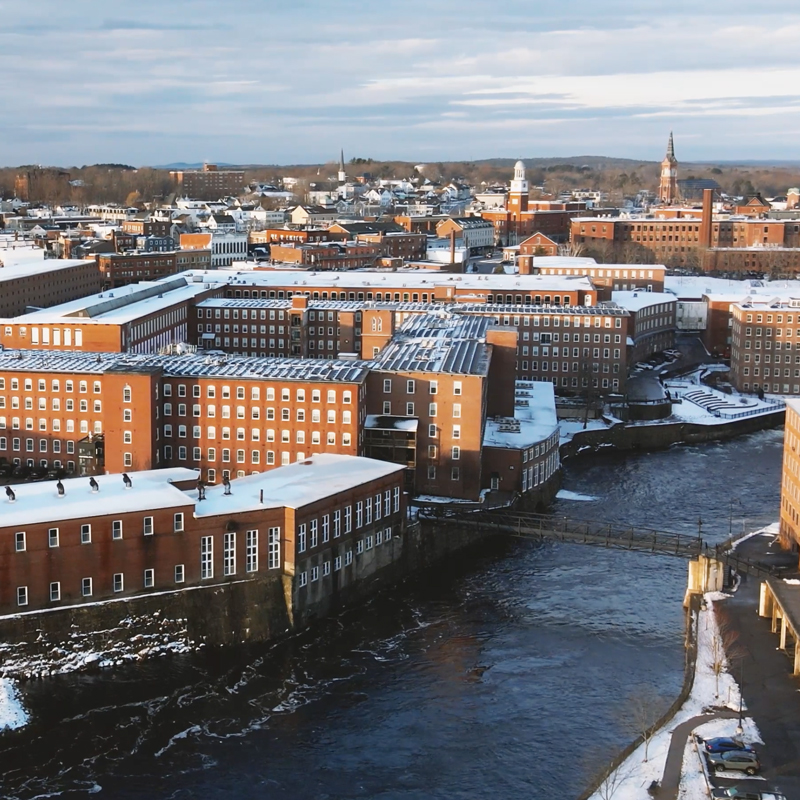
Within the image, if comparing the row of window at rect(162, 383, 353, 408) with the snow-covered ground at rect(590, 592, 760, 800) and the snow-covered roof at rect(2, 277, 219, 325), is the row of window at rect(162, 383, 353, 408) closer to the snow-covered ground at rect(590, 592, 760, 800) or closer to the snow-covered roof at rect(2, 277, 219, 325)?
the snow-covered roof at rect(2, 277, 219, 325)

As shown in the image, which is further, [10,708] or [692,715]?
[10,708]

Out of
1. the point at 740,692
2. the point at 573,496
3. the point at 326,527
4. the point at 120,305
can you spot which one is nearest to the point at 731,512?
the point at 573,496

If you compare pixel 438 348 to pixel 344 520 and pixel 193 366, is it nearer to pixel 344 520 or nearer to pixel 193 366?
pixel 193 366

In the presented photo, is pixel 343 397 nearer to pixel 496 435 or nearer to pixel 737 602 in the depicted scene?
pixel 496 435

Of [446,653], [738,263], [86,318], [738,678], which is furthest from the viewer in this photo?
[738,263]

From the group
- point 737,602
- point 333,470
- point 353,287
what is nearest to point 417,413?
point 333,470

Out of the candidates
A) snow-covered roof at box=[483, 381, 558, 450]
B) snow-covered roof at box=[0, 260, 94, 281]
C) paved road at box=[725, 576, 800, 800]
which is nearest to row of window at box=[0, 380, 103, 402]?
snow-covered roof at box=[483, 381, 558, 450]

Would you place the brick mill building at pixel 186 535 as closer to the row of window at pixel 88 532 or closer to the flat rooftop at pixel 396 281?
the row of window at pixel 88 532
